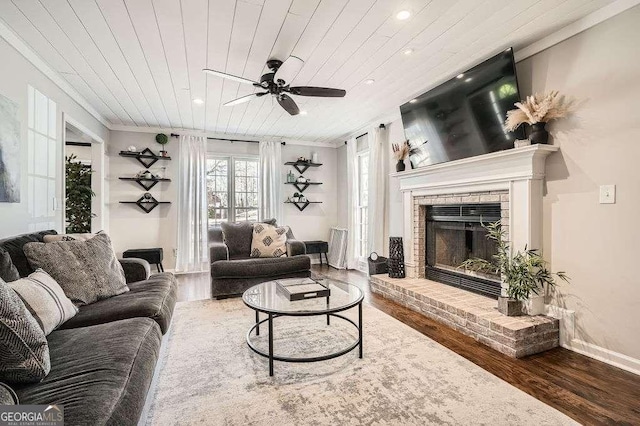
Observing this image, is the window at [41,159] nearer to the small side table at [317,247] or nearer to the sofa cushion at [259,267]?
the sofa cushion at [259,267]

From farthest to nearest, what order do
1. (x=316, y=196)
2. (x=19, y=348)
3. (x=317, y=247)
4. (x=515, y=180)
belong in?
1. (x=316, y=196)
2. (x=317, y=247)
3. (x=515, y=180)
4. (x=19, y=348)

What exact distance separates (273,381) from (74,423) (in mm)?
1206

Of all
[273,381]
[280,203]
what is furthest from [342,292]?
[280,203]

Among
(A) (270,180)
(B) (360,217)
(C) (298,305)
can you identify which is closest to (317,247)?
(B) (360,217)

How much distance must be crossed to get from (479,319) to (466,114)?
187cm

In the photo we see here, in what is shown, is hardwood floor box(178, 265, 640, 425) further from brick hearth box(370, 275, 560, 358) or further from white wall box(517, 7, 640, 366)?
white wall box(517, 7, 640, 366)

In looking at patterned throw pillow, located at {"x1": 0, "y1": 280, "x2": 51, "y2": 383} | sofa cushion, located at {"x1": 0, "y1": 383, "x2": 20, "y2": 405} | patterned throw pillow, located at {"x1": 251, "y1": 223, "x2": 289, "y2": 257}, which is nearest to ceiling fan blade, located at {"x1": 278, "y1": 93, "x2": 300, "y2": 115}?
patterned throw pillow, located at {"x1": 251, "y1": 223, "x2": 289, "y2": 257}

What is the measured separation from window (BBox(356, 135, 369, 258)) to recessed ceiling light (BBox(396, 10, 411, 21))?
3160 millimetres

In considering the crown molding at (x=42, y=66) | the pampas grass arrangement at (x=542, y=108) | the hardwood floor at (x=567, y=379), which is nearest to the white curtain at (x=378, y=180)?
the hardwood floor at (x=567, y=379)

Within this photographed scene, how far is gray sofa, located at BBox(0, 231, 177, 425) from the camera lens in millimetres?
1052

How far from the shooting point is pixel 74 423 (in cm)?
94

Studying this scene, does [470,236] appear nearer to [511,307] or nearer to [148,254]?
[511,307]

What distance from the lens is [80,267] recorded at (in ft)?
6.97

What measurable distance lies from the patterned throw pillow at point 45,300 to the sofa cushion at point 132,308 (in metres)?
0.08
